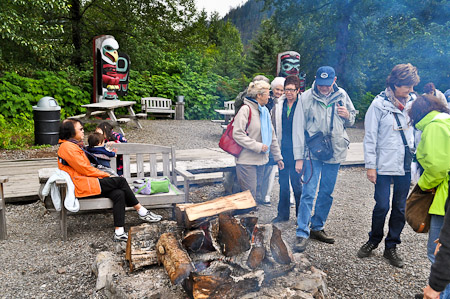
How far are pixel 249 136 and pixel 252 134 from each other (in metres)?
0.04

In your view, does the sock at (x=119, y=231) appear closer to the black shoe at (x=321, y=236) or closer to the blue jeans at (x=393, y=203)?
the black shoe at (x=321, y=236)

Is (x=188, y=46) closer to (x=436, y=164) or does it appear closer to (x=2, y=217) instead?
(x=2, y=217)

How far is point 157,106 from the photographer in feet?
46.3

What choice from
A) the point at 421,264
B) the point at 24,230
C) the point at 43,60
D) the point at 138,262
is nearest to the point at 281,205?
the point at 421,264

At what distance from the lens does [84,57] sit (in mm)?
13945

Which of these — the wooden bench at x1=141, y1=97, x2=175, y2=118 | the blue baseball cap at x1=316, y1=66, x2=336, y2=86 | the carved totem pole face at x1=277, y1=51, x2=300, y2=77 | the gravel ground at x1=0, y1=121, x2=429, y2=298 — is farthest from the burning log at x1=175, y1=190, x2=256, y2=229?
the wooden bench at x1=141, y1=97, x2=175, y2=118

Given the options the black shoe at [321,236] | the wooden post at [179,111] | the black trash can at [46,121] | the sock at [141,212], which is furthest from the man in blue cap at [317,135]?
the wooden post at [179,111]

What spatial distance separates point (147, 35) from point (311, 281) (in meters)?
14.3

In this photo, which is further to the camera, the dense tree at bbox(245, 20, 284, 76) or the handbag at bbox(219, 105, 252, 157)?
the dense tree at bbox(245, 20, 284, 76)

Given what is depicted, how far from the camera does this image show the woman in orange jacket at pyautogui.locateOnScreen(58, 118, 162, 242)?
12.0ft

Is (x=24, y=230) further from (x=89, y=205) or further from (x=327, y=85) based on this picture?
(x=327, y=85)

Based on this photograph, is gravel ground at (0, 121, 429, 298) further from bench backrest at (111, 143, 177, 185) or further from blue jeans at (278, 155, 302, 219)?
bench backrest at (111, 143, 177, 185)

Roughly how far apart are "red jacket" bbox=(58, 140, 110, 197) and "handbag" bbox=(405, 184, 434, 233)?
113 inches

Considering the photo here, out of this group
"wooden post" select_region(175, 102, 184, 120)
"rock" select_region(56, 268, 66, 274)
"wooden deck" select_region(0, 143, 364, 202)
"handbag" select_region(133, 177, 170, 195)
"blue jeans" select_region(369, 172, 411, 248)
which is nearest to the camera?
"rock" select_region(56, 268, 66, 274)
